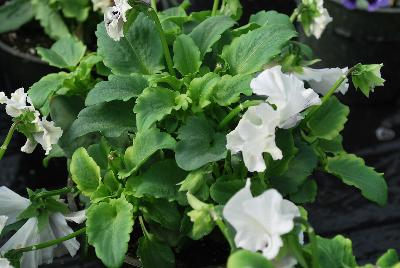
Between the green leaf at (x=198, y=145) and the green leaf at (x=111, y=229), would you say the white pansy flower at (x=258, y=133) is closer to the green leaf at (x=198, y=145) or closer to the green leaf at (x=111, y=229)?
the green leaf at (x=198, y=145)

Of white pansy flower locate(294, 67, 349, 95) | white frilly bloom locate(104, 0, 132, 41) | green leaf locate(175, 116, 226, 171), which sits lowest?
white pansy flower locate(294, 67, 349, 95)

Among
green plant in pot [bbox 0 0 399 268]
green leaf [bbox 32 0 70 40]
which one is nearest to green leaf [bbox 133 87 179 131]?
green plant in pot [bbox 0 0 399 268]

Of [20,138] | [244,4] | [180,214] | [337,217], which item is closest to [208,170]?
[180,214]

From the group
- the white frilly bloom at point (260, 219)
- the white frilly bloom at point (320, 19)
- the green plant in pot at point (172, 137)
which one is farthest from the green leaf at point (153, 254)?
the white frilly bloom at point (320, 19)

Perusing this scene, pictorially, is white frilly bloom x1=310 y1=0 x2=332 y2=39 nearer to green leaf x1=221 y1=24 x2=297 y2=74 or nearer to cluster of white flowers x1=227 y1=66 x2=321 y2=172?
green leaf x1=221 y1=24 x2=297 y2=74

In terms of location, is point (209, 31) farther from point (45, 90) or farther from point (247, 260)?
point (247, 260)

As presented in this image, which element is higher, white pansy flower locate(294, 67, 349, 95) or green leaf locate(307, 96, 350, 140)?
white pansy flower locate(294, 67, 349, 95)
